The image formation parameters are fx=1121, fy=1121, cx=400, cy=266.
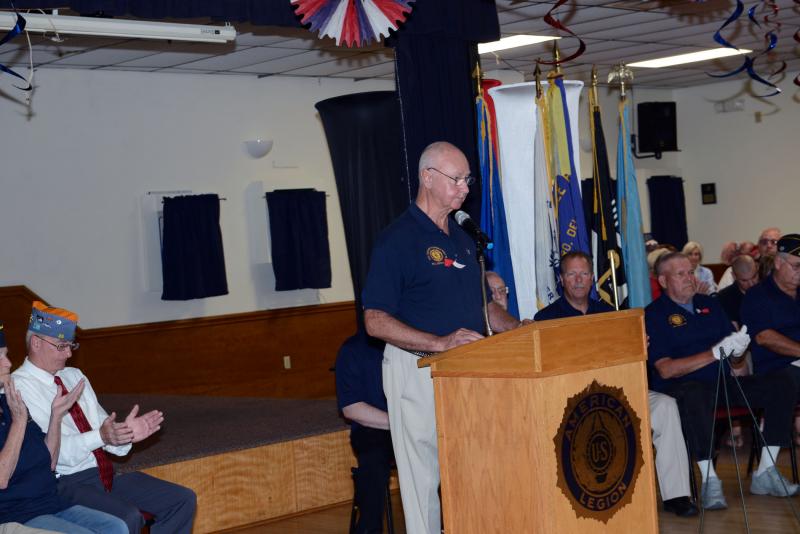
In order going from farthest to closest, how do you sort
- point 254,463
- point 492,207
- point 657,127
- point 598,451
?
point 657,127 → point 254,463 → point 492,207 → point 598,451

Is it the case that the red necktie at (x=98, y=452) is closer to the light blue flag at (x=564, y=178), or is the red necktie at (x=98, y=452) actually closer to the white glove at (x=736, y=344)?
the light blue flag at (x=564, y=178)

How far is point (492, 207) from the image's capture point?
579cm

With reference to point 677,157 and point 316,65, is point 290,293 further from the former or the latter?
point 677,157

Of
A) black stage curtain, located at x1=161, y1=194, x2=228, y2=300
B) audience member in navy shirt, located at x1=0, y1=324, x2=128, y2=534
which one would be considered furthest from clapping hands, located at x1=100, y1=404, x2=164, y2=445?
black stage curtain, located at x1=161, y1=194, x2=228, y2=300

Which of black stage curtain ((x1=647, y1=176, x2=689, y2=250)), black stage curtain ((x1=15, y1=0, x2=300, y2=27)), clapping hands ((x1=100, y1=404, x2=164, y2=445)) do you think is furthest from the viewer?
black stage curtain ((x1=647, y1=176, x2=689, y2=250))

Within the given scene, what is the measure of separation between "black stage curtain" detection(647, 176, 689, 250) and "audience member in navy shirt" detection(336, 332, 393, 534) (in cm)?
839

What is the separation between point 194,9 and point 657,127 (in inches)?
355

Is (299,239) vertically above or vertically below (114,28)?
below

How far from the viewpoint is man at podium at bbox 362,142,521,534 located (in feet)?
12.7

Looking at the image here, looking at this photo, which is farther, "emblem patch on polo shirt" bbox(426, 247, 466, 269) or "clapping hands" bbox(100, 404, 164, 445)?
"clapping hands" bbox(100, 404, 164, 445)

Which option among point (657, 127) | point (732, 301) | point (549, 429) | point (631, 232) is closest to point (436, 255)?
point (549, 429)

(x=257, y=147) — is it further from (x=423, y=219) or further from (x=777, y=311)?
(x=423, y=219)

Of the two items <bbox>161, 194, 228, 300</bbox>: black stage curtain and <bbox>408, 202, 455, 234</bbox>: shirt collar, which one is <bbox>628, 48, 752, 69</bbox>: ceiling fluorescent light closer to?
<bbox>161, 194, 228, 300</bbox>: black stage curtain

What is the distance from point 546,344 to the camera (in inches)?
126
